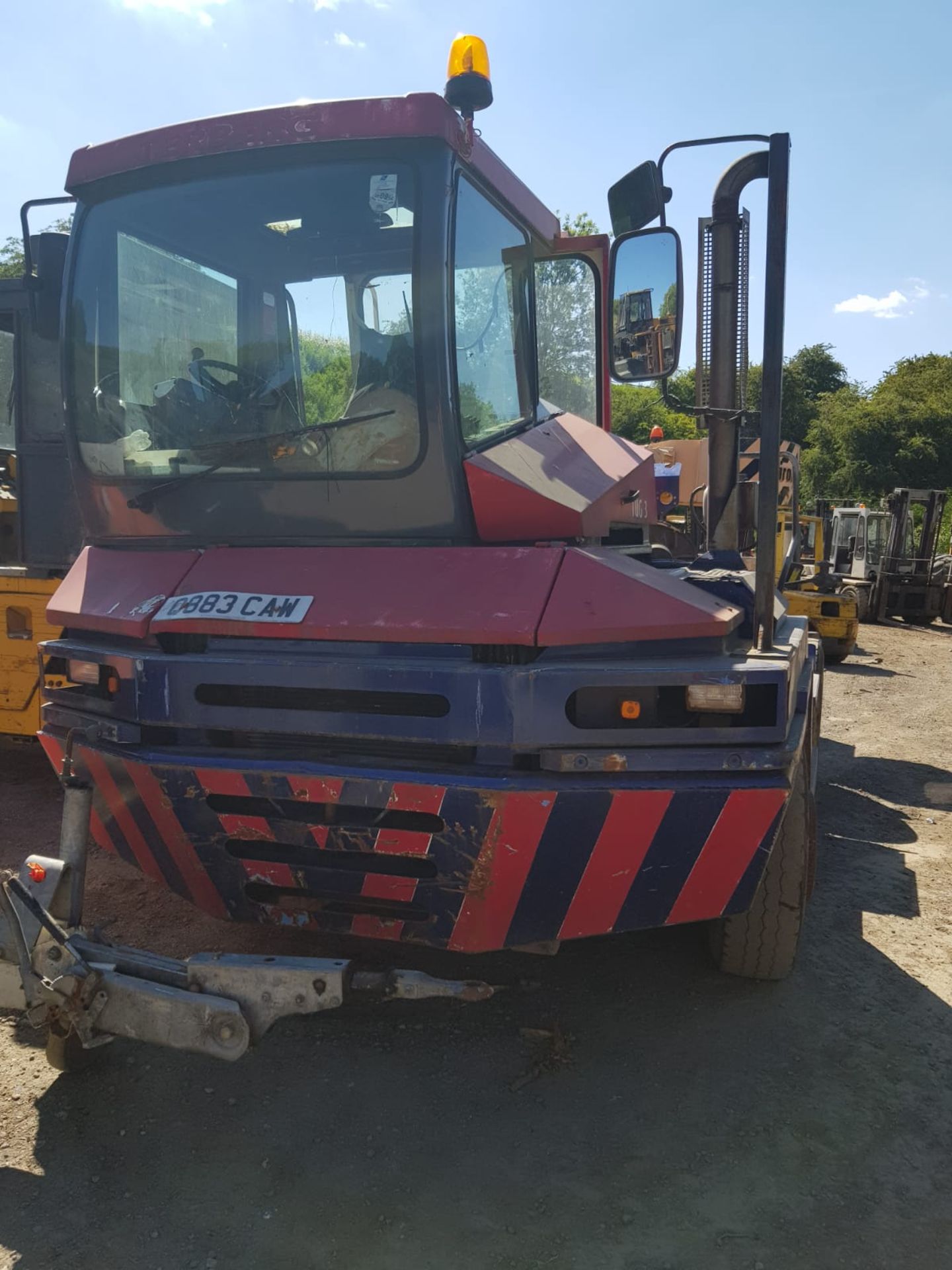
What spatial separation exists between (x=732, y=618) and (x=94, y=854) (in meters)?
3.61

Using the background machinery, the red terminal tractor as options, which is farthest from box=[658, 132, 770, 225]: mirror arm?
the background machinery

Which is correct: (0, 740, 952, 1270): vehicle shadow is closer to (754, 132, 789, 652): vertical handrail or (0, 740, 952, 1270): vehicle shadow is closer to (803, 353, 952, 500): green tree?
(754, 132, 789, 652): vertical handrail

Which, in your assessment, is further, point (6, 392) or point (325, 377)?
point (6, 392)

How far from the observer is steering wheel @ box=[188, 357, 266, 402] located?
10.1ft

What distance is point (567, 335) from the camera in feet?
13.3

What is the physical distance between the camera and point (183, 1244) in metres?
2.23

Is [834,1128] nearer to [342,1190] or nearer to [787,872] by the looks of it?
[787,872]

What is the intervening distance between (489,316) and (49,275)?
1.62 m

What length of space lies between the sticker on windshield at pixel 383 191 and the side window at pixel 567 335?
2.75ft

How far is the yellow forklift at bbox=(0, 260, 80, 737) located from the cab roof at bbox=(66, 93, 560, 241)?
8.16 feet

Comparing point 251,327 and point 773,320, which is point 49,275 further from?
point 773,320

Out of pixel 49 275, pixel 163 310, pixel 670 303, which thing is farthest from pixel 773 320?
pixel 49 275

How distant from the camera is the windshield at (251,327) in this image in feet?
9.70

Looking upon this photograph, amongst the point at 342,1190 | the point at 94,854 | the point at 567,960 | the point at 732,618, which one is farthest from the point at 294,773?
the point at 94,854
